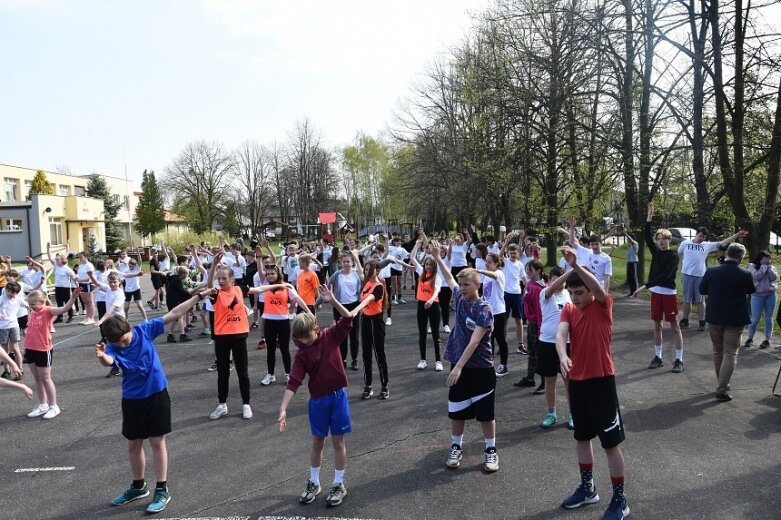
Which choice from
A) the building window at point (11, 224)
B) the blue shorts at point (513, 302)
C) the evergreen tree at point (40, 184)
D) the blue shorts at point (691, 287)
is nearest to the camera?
the blue shorts at point (513, 302)

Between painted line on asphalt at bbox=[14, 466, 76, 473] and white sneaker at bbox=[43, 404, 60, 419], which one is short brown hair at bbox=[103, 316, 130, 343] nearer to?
painted line on asphalt at bbox=[14, 466, 76, 473]

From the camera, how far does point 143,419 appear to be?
14.9 feet

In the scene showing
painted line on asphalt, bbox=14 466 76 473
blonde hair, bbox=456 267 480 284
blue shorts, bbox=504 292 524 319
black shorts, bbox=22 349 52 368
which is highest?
blonde hair, bbox=456 267 480 284

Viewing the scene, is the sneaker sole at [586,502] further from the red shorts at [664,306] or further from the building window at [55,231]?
the building window at [55,231]

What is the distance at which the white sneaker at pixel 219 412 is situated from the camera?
6.73 metres

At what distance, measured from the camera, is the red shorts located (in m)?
8.19

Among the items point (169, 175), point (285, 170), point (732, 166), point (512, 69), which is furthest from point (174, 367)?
point (169, 175)

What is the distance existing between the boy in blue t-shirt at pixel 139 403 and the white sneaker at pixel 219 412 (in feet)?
6.61

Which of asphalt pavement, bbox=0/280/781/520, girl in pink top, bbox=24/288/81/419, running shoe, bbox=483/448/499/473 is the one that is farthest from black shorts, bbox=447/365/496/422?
girl in pink top, bbox=24/288/81/419

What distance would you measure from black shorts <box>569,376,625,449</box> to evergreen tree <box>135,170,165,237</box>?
187 ft

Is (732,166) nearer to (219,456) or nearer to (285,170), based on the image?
(219,456)

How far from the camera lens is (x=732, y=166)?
12.8 m

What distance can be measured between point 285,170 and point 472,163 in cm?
4327

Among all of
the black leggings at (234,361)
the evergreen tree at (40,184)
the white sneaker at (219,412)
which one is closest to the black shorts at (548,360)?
the black leggings at (234,361)
